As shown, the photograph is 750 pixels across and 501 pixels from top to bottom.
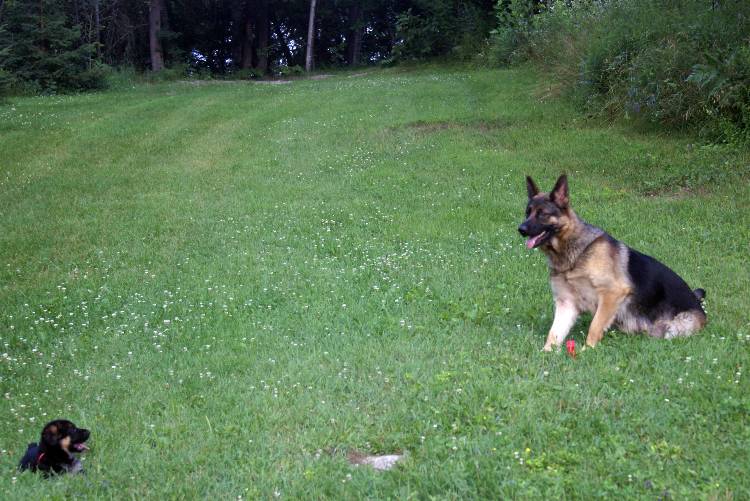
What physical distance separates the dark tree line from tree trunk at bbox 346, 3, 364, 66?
0.25 feet

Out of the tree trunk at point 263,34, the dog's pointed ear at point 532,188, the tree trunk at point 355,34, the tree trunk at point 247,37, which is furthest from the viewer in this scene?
the tree trunk at point 355,34

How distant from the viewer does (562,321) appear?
6.81m

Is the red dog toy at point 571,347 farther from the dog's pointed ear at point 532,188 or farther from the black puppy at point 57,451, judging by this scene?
the black puppy at point 57,451

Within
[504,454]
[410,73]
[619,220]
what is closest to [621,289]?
[504,454]

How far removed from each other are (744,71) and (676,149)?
6.27ft

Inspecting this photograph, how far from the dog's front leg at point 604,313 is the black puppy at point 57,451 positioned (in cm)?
446

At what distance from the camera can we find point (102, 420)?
6012mm

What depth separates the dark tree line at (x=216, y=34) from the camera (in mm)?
32031

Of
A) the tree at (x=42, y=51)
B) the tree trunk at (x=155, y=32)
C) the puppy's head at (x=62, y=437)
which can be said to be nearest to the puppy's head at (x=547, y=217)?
the puppy's head at (x=62, y=437)

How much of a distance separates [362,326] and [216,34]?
48.6 m

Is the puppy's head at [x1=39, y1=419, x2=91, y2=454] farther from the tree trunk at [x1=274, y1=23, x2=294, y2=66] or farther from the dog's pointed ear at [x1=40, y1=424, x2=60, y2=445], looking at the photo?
the tree trunk at [x1=274, y1=23, x2=294, y2=66]

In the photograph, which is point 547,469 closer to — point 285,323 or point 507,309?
point 507,309

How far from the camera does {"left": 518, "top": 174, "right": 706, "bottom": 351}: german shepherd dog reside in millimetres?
6695

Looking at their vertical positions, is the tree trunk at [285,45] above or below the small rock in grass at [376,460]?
below
